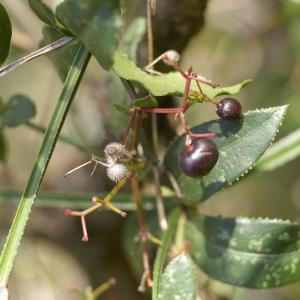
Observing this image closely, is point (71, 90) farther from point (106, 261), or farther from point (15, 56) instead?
point (15, 56)

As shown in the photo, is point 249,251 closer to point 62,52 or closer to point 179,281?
point 179,281

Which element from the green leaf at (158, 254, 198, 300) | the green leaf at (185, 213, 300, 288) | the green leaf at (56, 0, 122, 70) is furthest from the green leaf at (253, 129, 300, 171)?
the green leaf at (56, 0, 122, 70)

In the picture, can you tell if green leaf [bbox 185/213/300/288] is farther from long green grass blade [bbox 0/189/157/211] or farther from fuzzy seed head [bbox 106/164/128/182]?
fuzzy seed head [bbox 106/164/128/182]

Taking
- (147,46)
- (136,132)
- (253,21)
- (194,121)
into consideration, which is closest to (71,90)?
(136,132)

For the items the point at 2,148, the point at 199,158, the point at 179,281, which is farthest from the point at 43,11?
the point at 2,148

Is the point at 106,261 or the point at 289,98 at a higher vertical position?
the point at 289,98

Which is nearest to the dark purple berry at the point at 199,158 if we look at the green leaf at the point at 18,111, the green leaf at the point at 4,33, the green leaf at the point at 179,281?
the green leaf at the point at 179,281

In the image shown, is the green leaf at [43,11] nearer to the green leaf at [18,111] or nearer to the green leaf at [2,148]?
the green leaf at [18,111]

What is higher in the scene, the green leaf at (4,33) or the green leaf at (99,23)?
the green leaf at (4,33)
